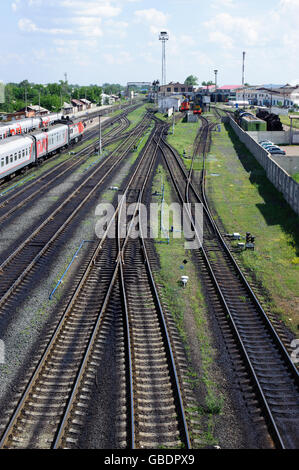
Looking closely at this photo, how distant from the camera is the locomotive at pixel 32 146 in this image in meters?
36.6

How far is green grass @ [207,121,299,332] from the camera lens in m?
19.0

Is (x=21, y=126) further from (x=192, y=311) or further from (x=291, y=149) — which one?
(x=192, y=311)

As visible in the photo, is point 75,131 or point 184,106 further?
point 184,106

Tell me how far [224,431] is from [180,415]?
1.11 m

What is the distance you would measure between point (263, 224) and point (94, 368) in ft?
56.6

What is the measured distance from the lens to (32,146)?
142 ft

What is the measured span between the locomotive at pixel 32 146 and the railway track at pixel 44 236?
17.9ft

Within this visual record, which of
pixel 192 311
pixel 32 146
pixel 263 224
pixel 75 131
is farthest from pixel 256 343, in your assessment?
pixel 75 131

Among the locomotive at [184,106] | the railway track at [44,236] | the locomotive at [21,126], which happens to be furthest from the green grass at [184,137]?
the locomotive at [184,106]

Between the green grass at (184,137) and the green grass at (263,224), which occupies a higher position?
the green grass at (184,137)

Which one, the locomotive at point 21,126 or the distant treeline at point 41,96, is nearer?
the locomotive at point 21,126

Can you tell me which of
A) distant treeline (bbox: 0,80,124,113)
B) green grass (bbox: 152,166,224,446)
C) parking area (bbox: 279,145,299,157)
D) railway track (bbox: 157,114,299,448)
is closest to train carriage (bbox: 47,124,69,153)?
parking area (bbox: 279,145,299,157)

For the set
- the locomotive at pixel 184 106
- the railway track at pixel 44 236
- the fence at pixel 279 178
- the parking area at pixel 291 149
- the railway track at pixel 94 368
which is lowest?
the railway track at pixel 94 368

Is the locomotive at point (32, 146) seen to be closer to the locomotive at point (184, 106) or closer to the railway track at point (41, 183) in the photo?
the railway track at point (41, 183)
